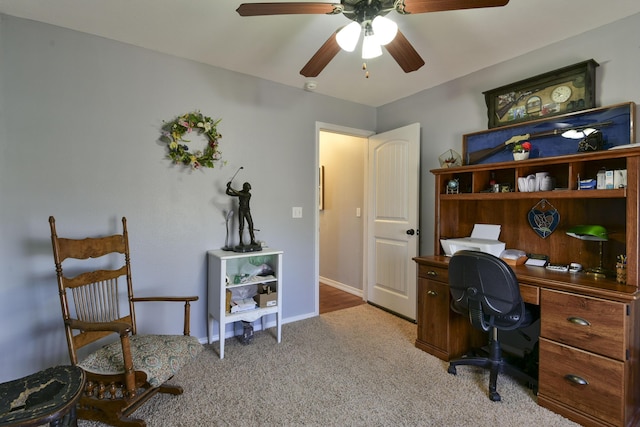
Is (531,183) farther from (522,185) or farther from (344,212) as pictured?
(344,212)

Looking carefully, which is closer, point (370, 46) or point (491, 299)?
point (370, 46)

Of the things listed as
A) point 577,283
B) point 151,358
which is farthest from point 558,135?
point 151,358

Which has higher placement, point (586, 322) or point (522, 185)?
point (522, 185)

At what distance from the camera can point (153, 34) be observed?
7.34 ft

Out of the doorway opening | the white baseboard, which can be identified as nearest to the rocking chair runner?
the doorway opening

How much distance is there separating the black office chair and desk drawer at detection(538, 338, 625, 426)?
6.9 inches

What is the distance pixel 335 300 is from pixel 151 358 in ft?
8.44

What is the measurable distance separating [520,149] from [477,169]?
31 cm

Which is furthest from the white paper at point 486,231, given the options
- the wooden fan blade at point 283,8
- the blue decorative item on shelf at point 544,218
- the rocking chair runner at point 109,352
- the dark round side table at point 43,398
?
the dark round side table at point 43,398

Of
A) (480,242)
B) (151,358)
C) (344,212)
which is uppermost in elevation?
(344,212)

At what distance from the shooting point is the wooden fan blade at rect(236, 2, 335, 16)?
142 cm

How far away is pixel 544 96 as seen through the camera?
232 cm

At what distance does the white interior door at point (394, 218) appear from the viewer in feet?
10.4

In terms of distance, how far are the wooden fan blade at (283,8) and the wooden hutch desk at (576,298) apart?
1.66 m
